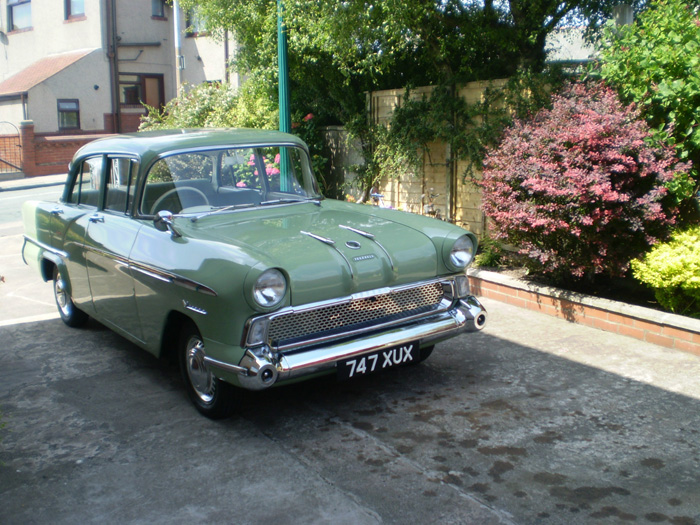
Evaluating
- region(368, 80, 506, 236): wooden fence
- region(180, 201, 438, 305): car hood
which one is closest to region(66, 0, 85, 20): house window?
region(368, 80, 506, 236): wooden fence

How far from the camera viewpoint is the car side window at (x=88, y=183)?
562 cm

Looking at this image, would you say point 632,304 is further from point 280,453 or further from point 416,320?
point 280,453

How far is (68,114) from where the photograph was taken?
85.3 ft

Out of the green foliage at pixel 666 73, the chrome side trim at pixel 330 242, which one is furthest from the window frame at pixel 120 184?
the green foliage at pixel 666 73

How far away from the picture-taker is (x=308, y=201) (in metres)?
5.47

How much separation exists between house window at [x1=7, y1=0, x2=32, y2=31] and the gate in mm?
6433

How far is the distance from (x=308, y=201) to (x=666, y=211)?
3.27 meters

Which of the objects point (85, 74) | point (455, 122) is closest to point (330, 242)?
point (455, 122)

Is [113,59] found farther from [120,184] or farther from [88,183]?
[120,184]

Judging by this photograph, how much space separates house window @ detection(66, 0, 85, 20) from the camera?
25.7 m

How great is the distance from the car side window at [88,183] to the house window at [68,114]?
21.8 metres

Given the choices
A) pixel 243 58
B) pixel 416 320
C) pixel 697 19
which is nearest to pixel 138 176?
pixel 416 320

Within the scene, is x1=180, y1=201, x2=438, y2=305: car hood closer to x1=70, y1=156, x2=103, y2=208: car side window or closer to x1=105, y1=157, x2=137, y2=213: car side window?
x1=105, y1=157, x2=137, y2=213: car side window

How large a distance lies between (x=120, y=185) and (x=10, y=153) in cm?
2145
